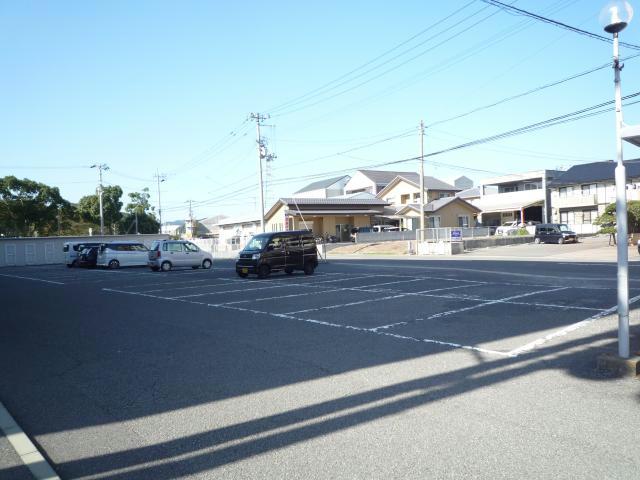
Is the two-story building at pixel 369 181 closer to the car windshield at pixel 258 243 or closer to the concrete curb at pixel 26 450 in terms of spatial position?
the car windshield at pixel 258 243

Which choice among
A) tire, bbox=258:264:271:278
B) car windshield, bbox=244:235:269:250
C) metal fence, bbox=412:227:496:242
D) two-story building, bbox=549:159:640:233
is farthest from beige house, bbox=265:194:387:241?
tire, bbox=258:264:271:278

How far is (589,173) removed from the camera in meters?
49.3

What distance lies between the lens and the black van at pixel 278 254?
2027 centimetres

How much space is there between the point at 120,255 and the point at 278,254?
16574mm

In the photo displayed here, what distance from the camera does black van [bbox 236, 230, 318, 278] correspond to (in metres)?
20.3

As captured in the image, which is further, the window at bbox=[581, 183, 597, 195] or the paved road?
the window at bbox=[581, 183, 597, 195]

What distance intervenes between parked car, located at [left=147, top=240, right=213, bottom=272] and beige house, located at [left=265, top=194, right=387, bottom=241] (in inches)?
822

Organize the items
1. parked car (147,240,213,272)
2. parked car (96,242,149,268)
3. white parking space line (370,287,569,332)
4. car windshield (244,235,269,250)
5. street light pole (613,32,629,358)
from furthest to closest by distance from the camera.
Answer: parked car (96,242,149,268)
parked car (147,240,213,272)
car windshield (244,235,269,250)
white parking space line (370,287,569,332)
street light pole (613,32,629,358)

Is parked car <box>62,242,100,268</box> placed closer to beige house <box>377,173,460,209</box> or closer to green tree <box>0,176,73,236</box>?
green tree <box>0,176,73,236</box>

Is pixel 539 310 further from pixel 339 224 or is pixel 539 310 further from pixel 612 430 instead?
pixel 339 224

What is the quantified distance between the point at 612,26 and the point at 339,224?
48.6 metres

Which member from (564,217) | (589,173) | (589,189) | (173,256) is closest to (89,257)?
(173,256)

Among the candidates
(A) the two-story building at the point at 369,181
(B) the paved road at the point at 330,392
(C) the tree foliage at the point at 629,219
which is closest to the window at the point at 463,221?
(A) the two-story building at the point at 369,181

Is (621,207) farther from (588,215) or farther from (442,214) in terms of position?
(442,214)
